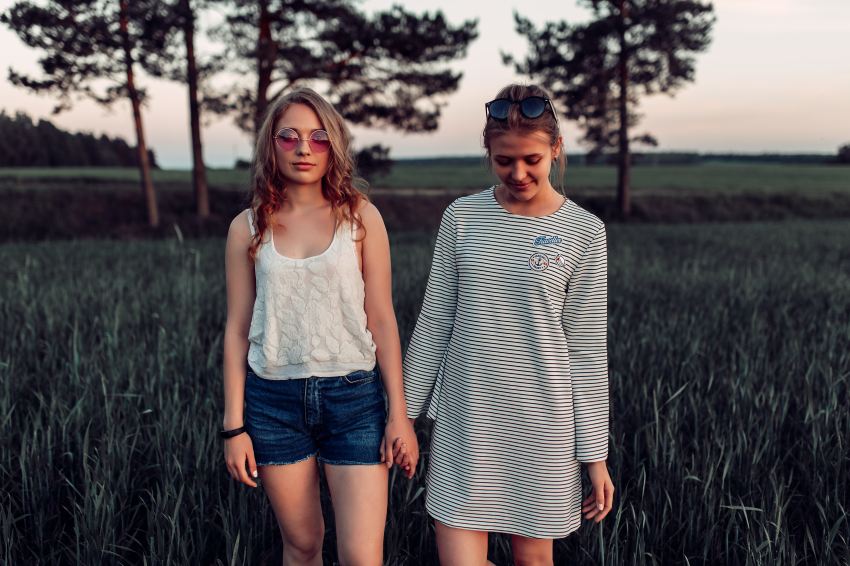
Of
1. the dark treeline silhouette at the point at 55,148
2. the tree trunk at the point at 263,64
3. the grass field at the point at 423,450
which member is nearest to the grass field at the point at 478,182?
the dark treeline silhouette at the point at 55,148

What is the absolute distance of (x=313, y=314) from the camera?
181cm

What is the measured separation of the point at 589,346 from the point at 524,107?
26.0 inches

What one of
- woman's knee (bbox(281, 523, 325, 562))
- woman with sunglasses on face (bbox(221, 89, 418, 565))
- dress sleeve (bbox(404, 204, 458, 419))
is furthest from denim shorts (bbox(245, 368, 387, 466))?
woman's knee (bbox(281, 523, 325, 562))

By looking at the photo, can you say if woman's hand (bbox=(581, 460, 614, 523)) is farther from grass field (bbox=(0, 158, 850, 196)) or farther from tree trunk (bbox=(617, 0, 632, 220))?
tree trunk (bbox=(617, 0, 632, 220))

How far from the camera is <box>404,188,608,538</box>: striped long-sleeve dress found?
5.89 ft

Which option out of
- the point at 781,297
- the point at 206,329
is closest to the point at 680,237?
the point at 781,297

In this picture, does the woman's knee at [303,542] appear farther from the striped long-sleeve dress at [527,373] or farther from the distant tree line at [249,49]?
the distant tree line at [249,49]

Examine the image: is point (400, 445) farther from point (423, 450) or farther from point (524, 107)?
point (423, 450)

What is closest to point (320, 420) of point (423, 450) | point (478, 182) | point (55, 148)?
point (423, 450)

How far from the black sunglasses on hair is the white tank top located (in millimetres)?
493

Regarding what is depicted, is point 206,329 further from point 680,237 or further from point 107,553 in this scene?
point 680,237

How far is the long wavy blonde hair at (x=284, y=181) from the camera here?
1.84 m

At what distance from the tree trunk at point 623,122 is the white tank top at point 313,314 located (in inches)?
976

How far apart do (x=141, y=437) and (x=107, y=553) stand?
83 centimetres
